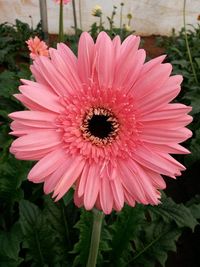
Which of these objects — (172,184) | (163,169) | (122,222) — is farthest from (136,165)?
(172,184)

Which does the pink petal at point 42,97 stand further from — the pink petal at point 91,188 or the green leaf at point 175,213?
the green leaf at point 175,213

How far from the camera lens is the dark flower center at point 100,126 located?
0.87 metres

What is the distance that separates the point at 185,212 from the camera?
5.55 ft

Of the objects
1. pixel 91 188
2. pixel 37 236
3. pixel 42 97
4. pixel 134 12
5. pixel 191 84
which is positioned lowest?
pixel 37 236

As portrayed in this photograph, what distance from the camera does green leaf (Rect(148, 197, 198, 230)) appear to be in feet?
5.47

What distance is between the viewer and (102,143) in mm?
843

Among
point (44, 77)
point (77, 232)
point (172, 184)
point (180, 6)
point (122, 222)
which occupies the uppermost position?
point (44, 77)

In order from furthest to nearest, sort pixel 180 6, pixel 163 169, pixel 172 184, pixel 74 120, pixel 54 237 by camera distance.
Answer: pixel 180 6
pixel 172 184
pixel 54 237
pixel 74 120
pixel 163 169

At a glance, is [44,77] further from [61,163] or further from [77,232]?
[77,232]

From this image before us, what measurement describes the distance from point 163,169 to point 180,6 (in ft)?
17.1

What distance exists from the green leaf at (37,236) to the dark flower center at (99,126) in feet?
2.48

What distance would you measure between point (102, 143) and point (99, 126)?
0.05m

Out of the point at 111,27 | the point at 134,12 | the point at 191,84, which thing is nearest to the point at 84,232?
the point at 191,84

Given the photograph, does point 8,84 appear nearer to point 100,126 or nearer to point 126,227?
point 126,227
